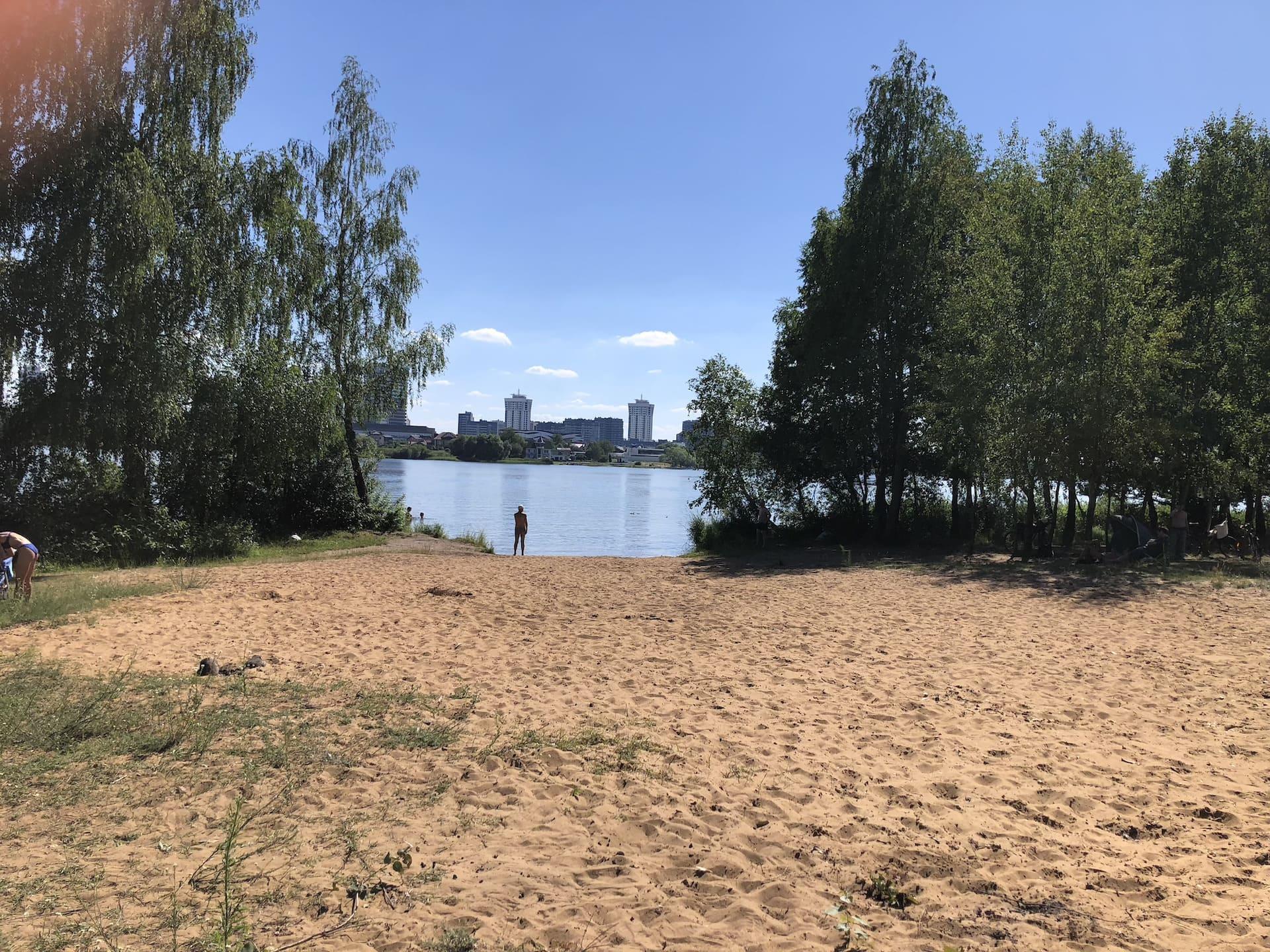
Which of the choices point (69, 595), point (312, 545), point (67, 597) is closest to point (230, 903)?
point (67, 597)

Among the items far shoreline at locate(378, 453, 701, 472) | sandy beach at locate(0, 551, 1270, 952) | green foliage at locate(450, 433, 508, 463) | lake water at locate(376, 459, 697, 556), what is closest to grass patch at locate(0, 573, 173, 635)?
sandy beach at locate(0, 551, 1270, 952)

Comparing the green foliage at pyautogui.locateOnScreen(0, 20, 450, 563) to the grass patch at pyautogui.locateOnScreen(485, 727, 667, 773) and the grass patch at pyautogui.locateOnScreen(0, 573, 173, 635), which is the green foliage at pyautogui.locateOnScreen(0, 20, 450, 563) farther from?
the grass patch at pyautogui.locateOnScreen(485, 727, 667, 773)

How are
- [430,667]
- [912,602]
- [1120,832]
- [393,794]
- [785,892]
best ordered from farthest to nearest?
[912,602], [430,667], [393,794], [1120,832], [785,892]

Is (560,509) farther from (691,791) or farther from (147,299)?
(691,791)

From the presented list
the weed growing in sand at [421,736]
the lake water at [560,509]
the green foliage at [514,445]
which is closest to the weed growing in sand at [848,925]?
the weed growing in sand at [421,736]

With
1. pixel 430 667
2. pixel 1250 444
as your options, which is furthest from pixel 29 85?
pixel 1250 444

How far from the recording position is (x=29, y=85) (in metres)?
14.9

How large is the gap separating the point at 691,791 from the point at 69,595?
10208mm

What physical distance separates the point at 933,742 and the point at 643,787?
238 cm

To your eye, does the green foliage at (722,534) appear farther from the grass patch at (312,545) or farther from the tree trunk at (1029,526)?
the grass patch at (312,545)

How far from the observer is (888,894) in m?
3.52

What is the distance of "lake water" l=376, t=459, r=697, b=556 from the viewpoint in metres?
29.5

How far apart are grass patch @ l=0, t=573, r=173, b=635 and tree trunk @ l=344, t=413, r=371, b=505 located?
10497 mm

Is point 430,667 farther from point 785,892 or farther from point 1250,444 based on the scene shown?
point 1250,444
